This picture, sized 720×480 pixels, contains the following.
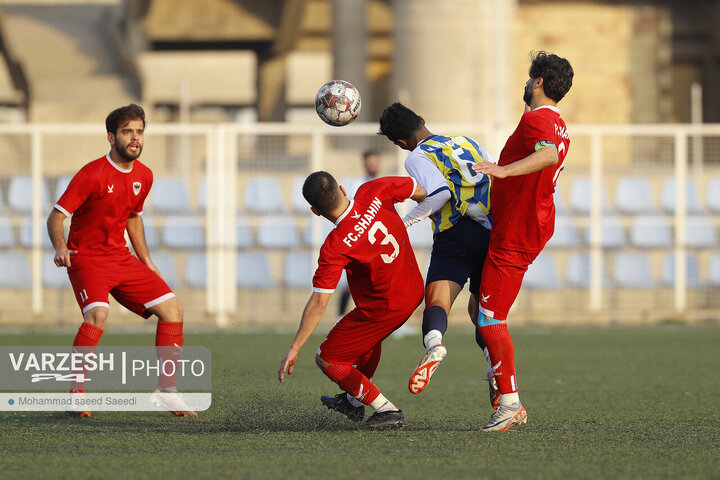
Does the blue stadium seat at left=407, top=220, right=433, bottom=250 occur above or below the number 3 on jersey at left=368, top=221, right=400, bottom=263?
below

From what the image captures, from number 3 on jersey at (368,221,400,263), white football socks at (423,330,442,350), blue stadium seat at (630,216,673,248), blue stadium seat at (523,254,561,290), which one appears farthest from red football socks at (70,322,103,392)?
blue stadium seat at (630,216,673,248)

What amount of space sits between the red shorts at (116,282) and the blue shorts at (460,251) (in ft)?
6.46

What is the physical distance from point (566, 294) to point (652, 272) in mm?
1274

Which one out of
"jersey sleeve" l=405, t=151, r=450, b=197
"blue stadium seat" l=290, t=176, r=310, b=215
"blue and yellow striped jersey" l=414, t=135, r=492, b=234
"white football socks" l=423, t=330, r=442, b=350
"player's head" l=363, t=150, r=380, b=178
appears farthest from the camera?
"blue stadium seat" l=290, t=176, r=310, b=215

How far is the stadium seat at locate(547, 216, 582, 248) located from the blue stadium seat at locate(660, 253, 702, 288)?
1287mm

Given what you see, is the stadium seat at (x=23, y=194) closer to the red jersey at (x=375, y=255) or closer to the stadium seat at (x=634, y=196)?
the stadium seat at (x=634, y=196)

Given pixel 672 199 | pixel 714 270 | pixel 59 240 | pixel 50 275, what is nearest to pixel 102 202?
pixel 59 240

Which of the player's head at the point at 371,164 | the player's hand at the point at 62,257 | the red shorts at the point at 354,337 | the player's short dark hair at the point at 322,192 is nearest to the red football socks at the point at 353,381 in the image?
the red shorts at the point at 354,337

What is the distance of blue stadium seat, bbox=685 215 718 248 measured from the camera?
15.9 meters

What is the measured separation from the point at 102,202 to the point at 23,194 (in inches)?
330

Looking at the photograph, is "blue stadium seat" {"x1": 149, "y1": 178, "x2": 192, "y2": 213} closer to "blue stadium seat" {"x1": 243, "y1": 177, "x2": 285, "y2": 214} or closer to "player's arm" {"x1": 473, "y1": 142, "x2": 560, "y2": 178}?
"blue stadium seat" {"x1": 243, "y1": 177, "x2": 285, "y2": 214}

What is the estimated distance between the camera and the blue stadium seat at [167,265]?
15.2 meters

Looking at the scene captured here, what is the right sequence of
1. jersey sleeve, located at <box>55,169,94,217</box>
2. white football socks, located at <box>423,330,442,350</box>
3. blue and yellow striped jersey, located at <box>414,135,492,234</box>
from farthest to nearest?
jersey sleeve, located at <box>55,169,94,217</box>, blue and yellow striped jersey, located at <box>414,135,492,234</box>, white football socks, located at <box>423,330,442,350</box>

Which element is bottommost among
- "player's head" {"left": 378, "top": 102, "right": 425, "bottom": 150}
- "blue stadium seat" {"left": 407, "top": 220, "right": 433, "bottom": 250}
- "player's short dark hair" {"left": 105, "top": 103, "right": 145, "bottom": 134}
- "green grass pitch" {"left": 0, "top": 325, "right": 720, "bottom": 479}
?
"green grass pitch" {"left": 0, "top": 325, "right": 720, "bottom": 479}
